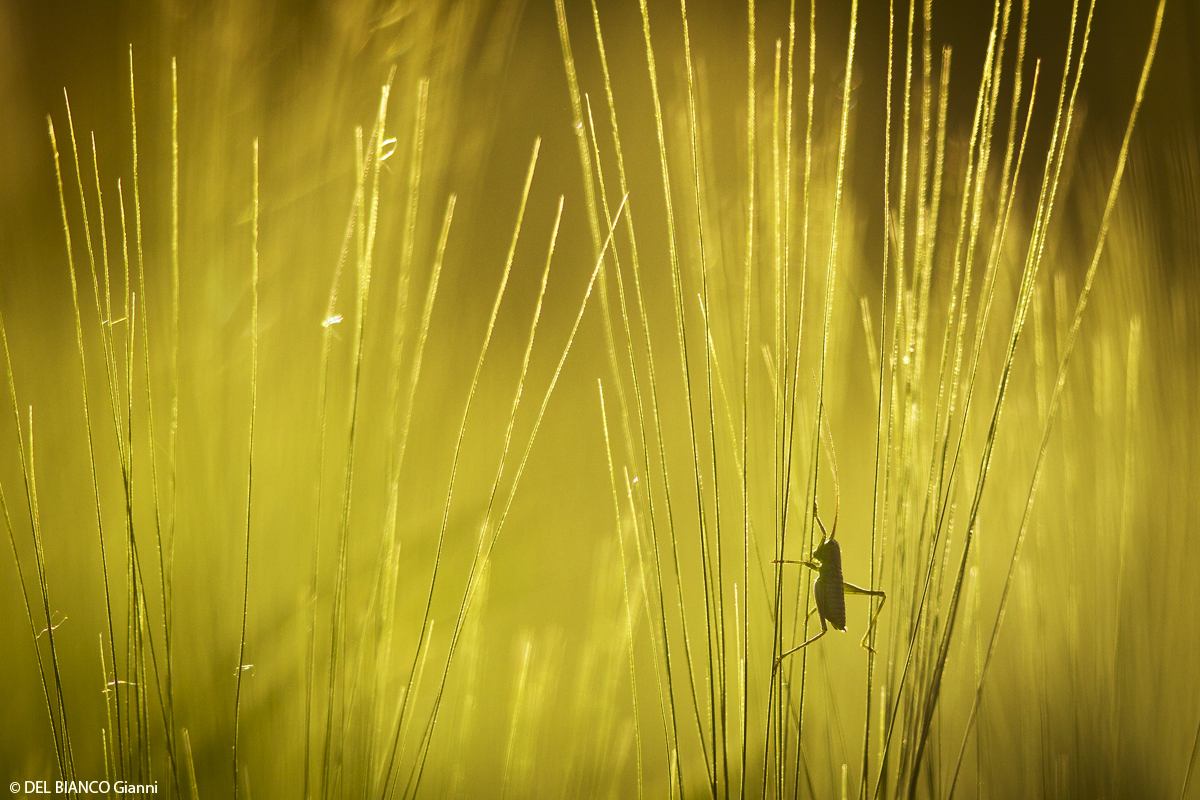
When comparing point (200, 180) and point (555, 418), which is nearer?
point (200, 180)

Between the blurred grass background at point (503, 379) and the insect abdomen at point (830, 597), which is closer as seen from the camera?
the insect abdomen at point (830, 597)

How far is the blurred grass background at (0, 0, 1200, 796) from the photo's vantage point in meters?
0.97

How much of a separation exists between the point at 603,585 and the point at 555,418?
0.34 metres

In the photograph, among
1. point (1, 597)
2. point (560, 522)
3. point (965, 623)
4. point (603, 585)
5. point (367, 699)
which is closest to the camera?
point (367, 699)

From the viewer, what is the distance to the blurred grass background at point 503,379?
97cm

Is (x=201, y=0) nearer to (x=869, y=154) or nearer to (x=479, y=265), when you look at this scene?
(x=479, y=265)

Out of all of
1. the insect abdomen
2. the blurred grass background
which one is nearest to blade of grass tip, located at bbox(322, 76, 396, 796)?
the blurred grass background

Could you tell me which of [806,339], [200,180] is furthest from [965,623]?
[200,180]

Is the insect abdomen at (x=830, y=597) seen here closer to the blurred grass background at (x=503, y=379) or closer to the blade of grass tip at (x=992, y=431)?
the blade of grass tip at (x=992, y=431)

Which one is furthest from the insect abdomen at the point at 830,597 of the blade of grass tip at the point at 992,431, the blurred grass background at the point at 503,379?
the blurred grass background at the point at 503,379

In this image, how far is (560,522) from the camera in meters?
1.38

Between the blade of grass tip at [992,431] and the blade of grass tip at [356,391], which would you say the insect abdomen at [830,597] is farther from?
the blade of grass tip at [356,391]

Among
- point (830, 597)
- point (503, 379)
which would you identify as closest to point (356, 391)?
point (830, 597)

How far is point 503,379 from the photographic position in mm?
1364
